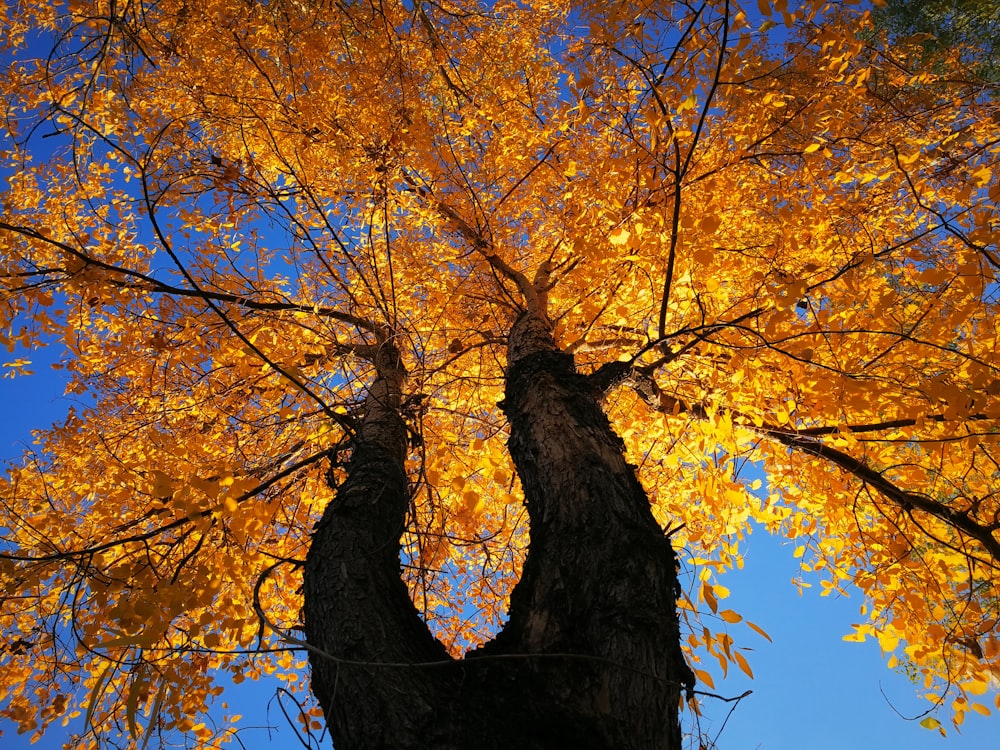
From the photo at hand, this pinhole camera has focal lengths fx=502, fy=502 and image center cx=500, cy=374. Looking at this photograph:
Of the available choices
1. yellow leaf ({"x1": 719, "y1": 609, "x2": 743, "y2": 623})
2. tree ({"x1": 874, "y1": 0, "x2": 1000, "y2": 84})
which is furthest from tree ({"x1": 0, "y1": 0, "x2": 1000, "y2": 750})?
tree ({"x1": 874, "y1": 0, "x2": 1000, "y2": 84})

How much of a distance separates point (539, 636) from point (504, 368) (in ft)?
7.35

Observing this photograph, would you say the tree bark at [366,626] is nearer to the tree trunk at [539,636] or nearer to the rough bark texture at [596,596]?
the tree trunk at [539,636]

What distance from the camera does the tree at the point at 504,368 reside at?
159 centimetres

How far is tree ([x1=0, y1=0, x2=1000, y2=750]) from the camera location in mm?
1586

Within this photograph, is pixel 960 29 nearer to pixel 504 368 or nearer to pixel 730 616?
pixel 504 368

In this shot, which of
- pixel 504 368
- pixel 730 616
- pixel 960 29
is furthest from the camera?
pixel 960 29

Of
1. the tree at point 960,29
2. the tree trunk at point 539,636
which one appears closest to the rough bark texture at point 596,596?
the tree trunk at point 539,636

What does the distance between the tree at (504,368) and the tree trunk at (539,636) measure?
10 mm

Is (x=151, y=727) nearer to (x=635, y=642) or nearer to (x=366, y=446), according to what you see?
(x=635, y=642)

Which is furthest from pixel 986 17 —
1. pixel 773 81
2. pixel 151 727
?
pixel 151 727

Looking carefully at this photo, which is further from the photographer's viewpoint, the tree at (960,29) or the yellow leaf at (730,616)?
the tree at (960,29)

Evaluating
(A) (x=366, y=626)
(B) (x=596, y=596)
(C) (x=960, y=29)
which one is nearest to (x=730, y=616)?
(B) (x=596, y=596)

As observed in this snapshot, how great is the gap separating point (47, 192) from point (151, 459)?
2926 millimetres

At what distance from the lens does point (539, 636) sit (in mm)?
1407
